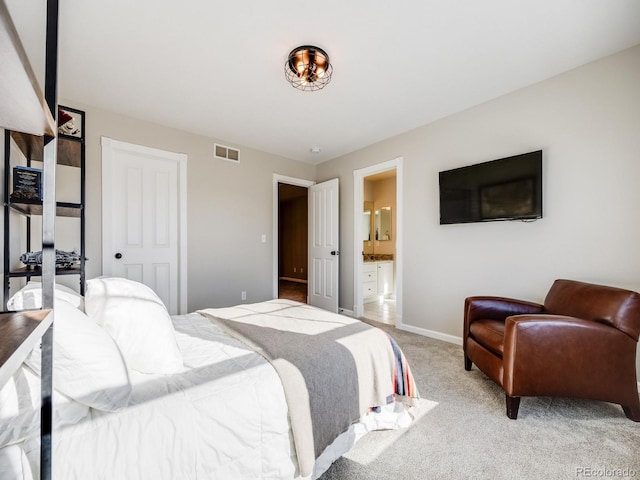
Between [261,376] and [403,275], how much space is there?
110 inches

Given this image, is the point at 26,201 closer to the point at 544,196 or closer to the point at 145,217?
the point at 145,217

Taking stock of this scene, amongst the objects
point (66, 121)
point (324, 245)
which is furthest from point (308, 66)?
point (324, 245)

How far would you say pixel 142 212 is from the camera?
3.33 metres

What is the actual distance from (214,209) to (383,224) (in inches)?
153

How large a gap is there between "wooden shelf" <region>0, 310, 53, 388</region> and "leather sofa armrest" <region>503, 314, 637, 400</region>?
2.17 meters

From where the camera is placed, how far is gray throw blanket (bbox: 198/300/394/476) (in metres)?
1.21

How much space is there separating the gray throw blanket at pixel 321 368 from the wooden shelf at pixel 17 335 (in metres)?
0.86

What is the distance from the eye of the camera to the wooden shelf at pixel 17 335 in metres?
0.41

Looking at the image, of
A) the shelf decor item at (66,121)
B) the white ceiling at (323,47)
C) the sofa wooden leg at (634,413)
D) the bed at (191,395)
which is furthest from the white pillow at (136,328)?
the sofa wooden leg at (634,413)

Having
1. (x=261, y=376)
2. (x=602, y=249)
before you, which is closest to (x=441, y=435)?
(x=261, y=376)

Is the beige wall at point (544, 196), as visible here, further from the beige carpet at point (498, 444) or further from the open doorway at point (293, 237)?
the open doorway at point (293, 237)

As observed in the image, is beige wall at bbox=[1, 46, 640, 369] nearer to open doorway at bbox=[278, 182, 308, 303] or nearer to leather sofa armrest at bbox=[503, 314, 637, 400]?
leather sofa armrest at bbox=[503, 314, 637, 400]

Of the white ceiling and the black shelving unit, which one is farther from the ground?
the white ceiling

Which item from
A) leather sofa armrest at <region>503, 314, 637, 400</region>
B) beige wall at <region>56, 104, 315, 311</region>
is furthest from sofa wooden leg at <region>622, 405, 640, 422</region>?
beige wall at <region>56, 104, 315, 311</region>
